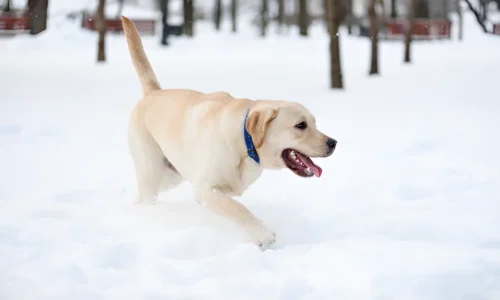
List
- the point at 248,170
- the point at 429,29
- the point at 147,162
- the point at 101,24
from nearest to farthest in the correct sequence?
the point at 248,170 → the point at 147,162 → the point at 101,24 → the point at 429,29

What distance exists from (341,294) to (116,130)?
6.09 meters

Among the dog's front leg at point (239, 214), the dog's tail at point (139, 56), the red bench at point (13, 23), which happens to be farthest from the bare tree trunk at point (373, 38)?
the red bench at point (13, 23)

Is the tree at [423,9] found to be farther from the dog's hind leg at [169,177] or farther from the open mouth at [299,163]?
the open mouth at [299,163]

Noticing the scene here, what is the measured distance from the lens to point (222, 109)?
3.76m

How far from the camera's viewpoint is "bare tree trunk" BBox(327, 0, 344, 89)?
12.0 metres

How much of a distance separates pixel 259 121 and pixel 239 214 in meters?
0.53

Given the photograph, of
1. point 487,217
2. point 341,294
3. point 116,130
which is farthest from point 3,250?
point 116,130

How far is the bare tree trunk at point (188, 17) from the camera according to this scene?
2662 centimetres


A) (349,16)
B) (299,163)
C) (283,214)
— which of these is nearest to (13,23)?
(349,16)

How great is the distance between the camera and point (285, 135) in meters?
3.53

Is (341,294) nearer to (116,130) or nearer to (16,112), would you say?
(116,130)

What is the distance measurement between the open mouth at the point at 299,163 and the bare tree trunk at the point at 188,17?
78.3ft

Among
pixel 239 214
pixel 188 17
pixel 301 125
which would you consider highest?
pixel 188 17

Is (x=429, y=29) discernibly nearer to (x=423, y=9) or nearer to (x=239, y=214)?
(x=423, y=9)
